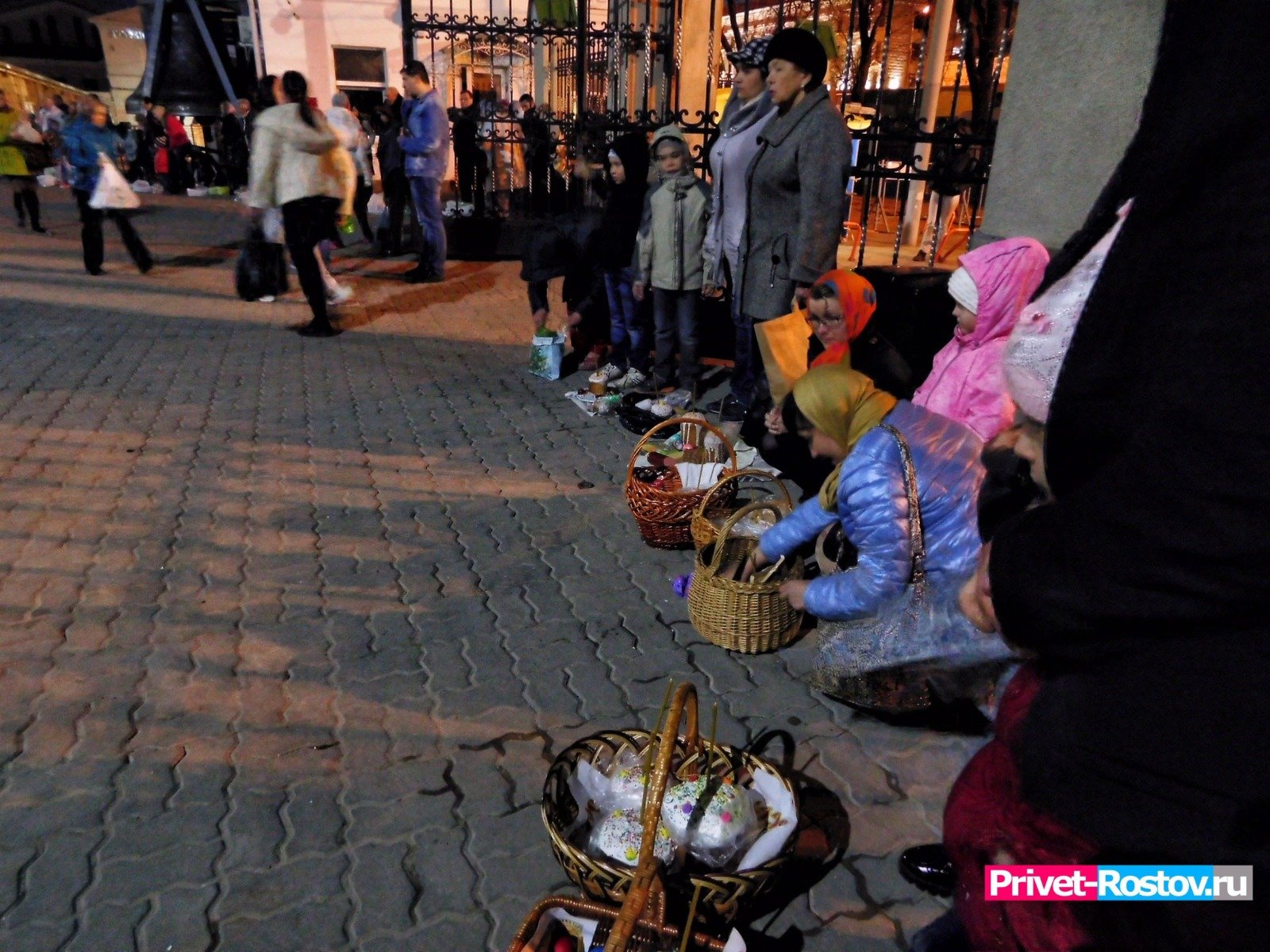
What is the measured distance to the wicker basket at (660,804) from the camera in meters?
1.87

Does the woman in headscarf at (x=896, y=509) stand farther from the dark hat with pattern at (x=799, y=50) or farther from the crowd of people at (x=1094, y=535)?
the dark hat with pattern at (x=799, y=50)

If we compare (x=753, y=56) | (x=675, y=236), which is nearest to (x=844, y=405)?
(x=675, y=236)

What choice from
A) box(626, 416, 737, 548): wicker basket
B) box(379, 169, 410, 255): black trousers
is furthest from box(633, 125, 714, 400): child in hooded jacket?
box(379, 169, 410, 255): black trousers

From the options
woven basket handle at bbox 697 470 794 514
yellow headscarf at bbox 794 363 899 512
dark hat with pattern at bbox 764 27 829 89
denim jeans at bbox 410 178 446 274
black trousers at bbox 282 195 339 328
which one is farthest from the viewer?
denim jeans at bbox 410 178 446 274

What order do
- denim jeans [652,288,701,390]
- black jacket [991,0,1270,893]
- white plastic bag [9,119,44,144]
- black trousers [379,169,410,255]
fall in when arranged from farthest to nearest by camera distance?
white plastic bag [9,119,44,144], black trousers [379,169,410,255], denim jeans [652,288,701,390], black jacket [991,0,1270,893]

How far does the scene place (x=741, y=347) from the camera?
5.51 metres

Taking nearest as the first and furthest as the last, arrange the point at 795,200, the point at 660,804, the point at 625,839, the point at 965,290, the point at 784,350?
the point at 660,804, the point at 625,839, the point at 965,290, the point at 784,350, the point at 795,200

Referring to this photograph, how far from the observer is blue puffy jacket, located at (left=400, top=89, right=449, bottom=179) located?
8.97m

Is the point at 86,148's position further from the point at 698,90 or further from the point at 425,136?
the point at 698,90

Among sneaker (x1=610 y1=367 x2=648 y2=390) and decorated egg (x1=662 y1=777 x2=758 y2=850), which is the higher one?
decorated egg (x1=662 y1=777 x2=758 y2=850)

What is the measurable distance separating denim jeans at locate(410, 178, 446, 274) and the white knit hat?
755 centimetres

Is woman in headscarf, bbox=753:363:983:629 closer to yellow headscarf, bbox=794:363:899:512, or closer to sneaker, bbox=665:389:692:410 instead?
yellow headscarf, bbox=794:363:899:512

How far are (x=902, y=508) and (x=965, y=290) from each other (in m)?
1.26

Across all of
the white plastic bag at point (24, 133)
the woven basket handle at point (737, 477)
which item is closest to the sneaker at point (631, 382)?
the woven basket handle at point (737, 477)
